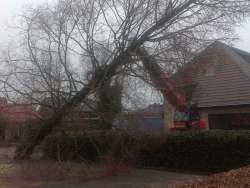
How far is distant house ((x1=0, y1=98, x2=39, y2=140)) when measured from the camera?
47.2 ft

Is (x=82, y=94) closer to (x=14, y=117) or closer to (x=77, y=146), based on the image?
(x=77, y=146)

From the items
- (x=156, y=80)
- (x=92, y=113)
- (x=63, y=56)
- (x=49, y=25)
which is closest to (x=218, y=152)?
(x=156, y=80)

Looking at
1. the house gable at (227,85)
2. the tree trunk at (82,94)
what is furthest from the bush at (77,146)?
the house gable at (227,85)

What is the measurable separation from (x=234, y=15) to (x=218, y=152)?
458 cm

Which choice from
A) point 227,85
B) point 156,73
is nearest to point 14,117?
point 156,73

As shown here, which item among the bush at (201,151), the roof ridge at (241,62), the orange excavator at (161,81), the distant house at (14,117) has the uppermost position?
the roof ridge at (241,62)

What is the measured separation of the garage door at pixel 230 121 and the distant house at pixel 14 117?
919 centimetres

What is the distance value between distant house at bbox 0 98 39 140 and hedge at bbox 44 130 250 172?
1.03 metres

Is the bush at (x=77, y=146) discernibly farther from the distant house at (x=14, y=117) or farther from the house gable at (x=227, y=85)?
the house gable at (x=227, y=85)

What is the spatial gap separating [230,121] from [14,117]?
1041 cm

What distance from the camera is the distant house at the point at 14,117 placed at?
47.2ft

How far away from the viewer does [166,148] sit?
54.5ft

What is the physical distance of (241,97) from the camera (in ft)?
63.8

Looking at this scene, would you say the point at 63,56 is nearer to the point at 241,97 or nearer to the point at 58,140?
the point at 58,140
